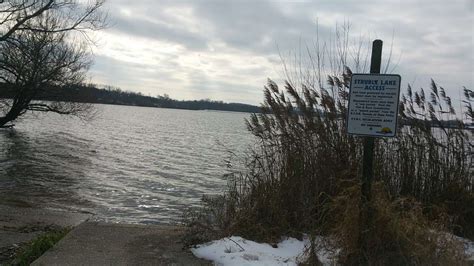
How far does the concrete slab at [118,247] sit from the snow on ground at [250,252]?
0.17 m

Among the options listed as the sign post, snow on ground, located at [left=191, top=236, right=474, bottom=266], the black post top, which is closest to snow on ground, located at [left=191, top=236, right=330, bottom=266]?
snow on ground, located at [left=191, top=236, right=474, bottom=266]

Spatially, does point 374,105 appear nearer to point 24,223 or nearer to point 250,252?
point 250,252

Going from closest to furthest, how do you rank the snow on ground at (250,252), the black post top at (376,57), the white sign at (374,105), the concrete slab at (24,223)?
the white sign at (374,105)
the black post top at (376,57)
the snow on ground at (250,252)
the concrete slab at (24,223)

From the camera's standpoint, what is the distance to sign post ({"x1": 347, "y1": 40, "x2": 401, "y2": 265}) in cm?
445

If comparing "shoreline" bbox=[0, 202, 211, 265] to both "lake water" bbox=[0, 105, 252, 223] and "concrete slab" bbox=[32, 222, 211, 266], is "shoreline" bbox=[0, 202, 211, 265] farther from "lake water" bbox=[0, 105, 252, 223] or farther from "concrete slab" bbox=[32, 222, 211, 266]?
"lake water" bbox=[0, 105, 252, 223]

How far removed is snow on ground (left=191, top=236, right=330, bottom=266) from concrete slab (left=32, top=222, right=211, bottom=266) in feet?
0.55

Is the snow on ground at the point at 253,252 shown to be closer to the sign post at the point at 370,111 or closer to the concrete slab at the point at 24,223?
the sign post at the point at 370,111

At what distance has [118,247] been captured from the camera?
17.4 ft

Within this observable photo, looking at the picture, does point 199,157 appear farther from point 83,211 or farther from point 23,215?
point 23,215

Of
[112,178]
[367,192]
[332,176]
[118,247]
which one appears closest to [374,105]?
[367,192]

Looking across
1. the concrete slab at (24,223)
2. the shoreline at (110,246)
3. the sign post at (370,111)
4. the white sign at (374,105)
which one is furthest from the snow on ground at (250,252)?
the concrete slab at (24,223)

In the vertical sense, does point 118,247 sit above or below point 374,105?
below

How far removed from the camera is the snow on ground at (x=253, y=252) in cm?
479

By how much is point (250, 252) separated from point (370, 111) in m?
2.05
